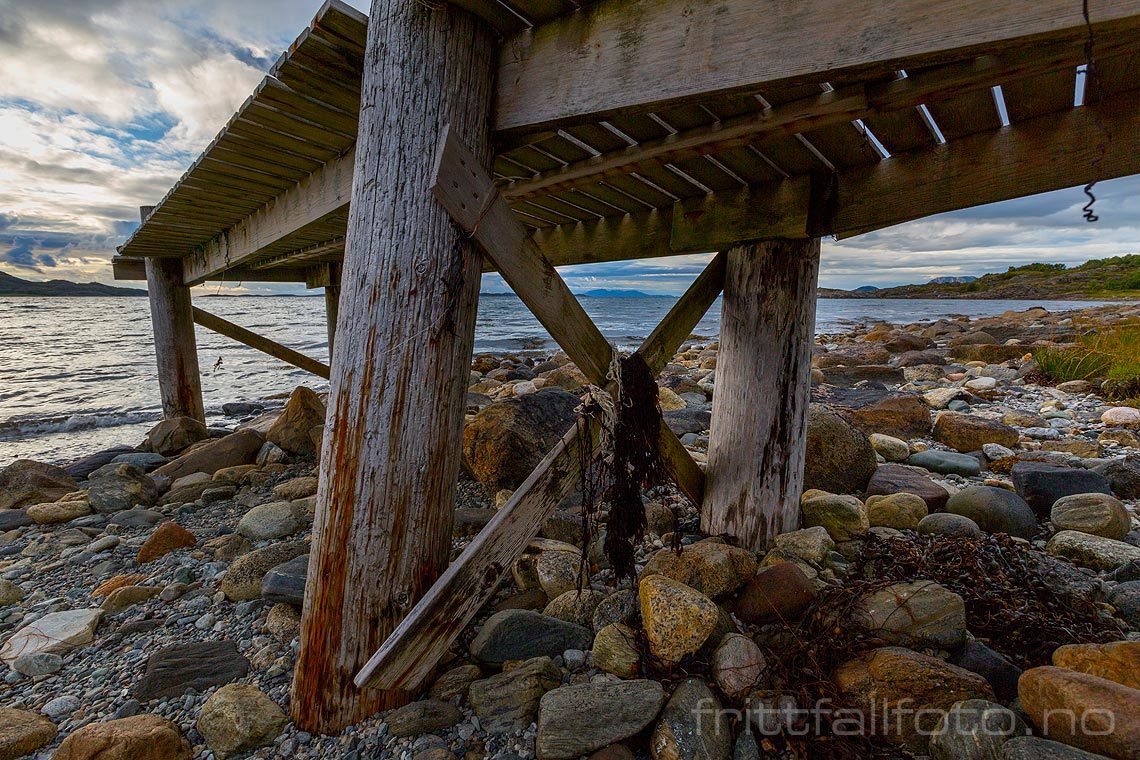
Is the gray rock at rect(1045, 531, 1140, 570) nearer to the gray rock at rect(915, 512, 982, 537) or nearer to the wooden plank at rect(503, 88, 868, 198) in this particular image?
the gray rock at rect(915, 512, 982, 537)

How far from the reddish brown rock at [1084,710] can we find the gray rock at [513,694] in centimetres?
166

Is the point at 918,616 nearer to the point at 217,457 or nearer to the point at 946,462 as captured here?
the point at 946,462

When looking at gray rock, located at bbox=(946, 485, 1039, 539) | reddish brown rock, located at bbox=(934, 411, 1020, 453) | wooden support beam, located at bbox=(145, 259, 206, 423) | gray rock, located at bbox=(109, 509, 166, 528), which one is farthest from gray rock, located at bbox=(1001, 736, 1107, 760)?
wooden support beam, located at bbox=(145, 259, 206, 423)

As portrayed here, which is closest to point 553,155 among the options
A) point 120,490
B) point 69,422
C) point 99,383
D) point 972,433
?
point 972,433

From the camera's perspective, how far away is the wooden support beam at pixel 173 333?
7.49 meters

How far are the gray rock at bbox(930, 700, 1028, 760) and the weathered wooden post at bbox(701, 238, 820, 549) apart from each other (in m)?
1.33

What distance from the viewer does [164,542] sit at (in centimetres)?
390

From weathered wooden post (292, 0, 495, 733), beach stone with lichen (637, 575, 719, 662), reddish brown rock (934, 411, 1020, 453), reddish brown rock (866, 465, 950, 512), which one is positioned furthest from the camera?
reddish brown rock (934, 411, 1020, 453)

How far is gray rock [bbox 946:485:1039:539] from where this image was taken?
10.7 ft

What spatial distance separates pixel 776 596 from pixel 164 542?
4233mm

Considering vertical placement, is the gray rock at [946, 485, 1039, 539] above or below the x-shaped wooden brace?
below

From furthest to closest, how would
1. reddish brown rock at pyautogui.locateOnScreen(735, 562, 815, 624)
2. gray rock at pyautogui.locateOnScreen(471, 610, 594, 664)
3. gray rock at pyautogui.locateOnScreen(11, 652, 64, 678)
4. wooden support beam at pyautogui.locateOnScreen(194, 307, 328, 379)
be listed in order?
1. wooden support beam at pyautogui.locateOnScreen(194, 307, 328, 379)
2. gray rock at pyautogui.locateOnScreen(11, 652, 64, 678)
3. reddish brown rock at pyautogui.locateOnScreen(735, 562, 815, 624)
4. gray rock at pyautogui.locateOnScreen(471, 610, 594, 664)

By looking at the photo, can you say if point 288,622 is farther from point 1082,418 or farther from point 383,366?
point 1082,418

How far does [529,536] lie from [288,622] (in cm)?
149
